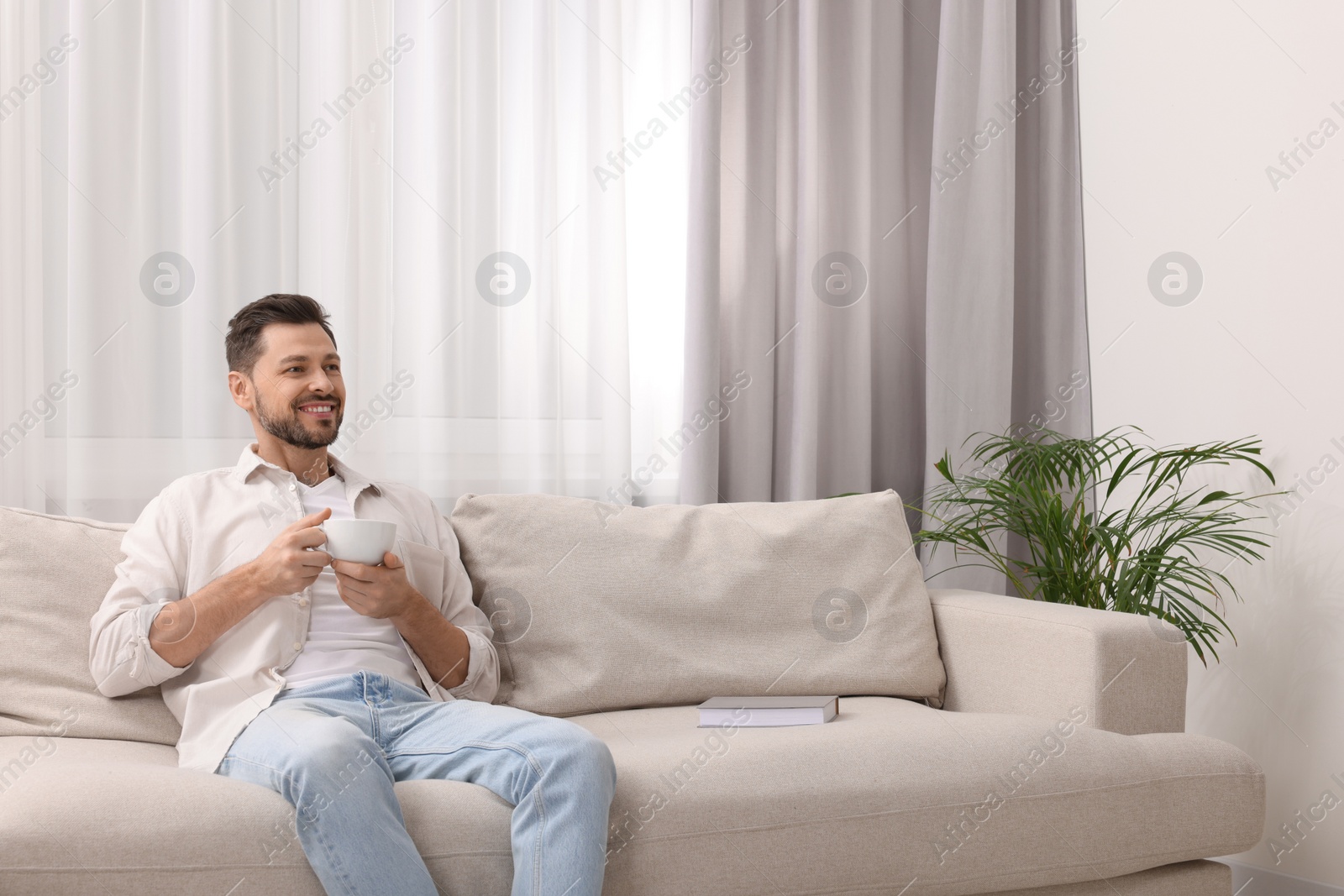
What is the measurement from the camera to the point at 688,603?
2016 mm

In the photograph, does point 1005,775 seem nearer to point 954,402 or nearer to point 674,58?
point 954,402

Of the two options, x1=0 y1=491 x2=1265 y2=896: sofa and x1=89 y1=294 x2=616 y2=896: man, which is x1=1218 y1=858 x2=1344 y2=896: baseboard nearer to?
x1=0 y1=491 x2=1265 y2=896: sofa

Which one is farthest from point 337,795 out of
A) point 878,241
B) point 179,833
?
point 878,241

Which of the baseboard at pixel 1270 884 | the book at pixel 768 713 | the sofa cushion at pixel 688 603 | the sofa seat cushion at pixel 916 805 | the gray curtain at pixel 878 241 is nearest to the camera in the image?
the sofa seat cushion at pixel 916 805

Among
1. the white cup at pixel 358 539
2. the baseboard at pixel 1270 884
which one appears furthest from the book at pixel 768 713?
the baseboard at pixel 1270 884

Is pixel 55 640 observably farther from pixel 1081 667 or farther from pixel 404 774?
pixel 1081 667

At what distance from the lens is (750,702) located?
71.9 inches

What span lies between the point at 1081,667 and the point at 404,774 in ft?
3.58

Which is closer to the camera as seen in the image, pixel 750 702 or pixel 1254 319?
pixel 750 702

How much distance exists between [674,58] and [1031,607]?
1.69m

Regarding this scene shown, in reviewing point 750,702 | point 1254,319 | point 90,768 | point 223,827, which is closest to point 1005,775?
point 750,702

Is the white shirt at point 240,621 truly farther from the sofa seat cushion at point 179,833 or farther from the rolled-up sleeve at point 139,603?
the sofa seat cushion at point 179,833

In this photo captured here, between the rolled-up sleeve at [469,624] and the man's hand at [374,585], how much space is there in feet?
0.68

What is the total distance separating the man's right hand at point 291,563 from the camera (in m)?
1.50
